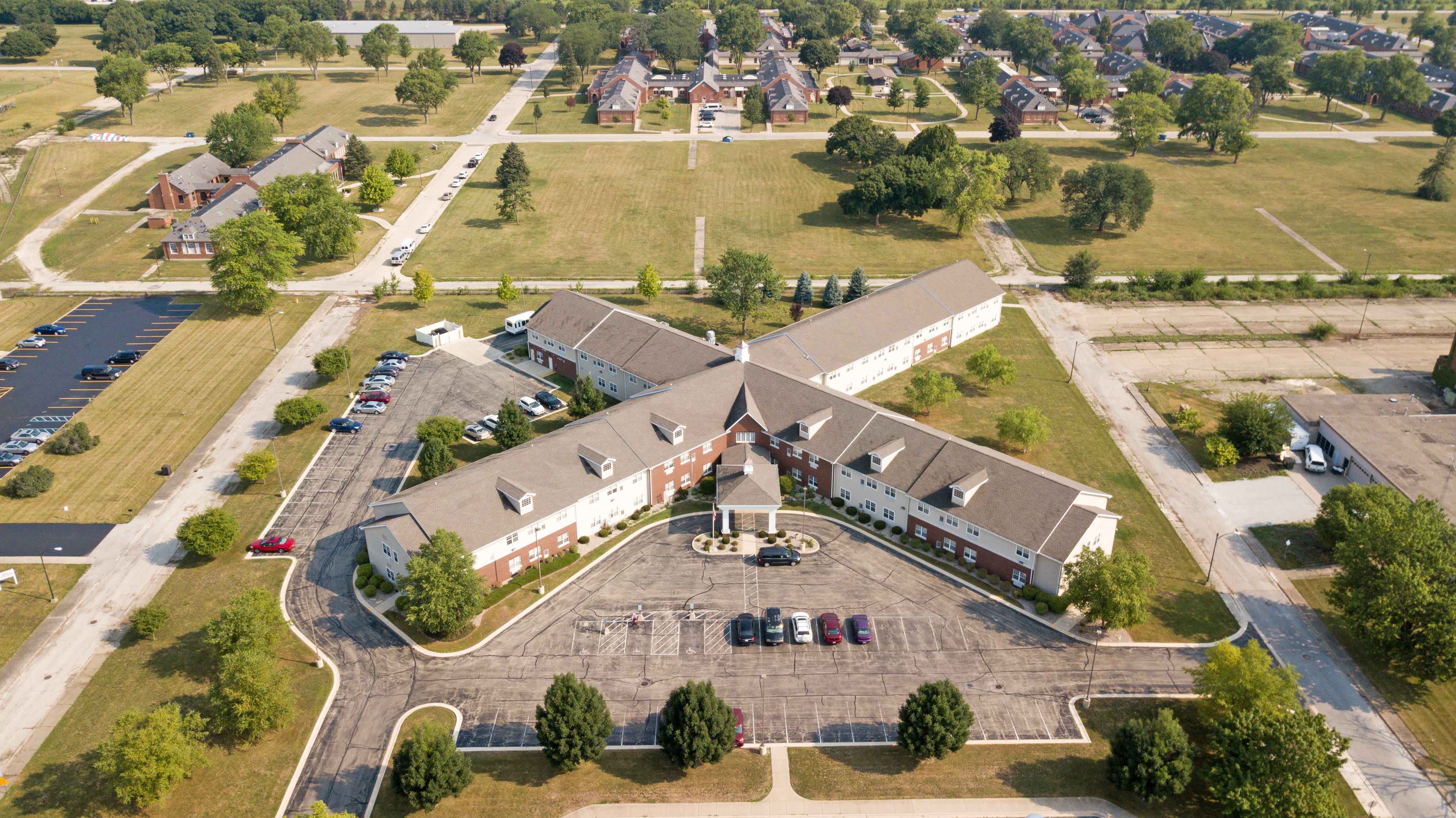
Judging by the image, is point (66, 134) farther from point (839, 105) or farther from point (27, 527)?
point (839, 105)

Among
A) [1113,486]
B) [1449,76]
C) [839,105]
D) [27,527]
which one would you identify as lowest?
[27,527]

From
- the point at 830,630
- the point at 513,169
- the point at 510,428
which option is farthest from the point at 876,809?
the point at 513,169

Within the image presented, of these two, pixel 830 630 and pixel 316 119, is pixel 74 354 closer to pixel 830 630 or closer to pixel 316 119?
pixel 830 630

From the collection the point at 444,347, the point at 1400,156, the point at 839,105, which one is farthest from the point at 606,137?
the point at 1400,156

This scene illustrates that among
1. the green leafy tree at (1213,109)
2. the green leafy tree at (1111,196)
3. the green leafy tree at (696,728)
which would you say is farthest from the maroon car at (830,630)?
the green leafy tree at (1213,109)

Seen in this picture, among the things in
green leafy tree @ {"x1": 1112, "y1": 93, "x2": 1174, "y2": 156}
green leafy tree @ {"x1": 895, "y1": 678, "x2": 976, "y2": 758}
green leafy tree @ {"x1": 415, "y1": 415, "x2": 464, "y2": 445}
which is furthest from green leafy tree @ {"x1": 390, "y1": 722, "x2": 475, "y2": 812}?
green leafy tree @ {"x1": 1112, "y1": 93, "x2": 1174, "y2": 156}

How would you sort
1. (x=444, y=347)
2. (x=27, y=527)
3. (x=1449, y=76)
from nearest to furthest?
(x=27, y=527), (x=444, y=347), (x=1449, y=76)

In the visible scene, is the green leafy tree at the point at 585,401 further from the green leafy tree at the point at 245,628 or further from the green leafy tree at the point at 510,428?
the green leafy tree at the point at 245,628
